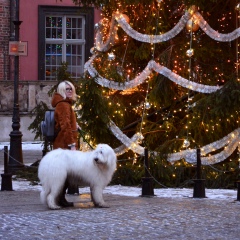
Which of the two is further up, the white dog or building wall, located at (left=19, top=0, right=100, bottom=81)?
building wall, located at (left=19, top=0, right=100, bottom=81)

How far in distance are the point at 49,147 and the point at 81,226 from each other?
10.1 metres

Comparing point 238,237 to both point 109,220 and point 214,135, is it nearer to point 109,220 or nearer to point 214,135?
point 109,220

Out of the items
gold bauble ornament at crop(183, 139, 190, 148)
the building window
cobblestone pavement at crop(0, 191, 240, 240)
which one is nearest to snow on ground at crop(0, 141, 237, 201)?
cobblestone pavement at crop(0, 191, 240, 240)

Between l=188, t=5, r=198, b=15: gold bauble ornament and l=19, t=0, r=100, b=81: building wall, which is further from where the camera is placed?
l=19, t=0, r=100, b=81: building wall

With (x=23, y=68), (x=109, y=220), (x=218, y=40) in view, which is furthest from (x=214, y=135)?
(x=23, y=68)

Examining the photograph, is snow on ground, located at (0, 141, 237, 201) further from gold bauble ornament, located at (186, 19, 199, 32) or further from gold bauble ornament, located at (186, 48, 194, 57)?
gold bauble ornament, located at (186, 19, 199, 32)

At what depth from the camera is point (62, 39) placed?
123 feet

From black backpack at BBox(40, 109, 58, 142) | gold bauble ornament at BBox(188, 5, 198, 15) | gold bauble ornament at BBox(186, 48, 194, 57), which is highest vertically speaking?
gold bauble ornament at BBox(188, 5, 198, 15)

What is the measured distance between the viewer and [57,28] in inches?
1489

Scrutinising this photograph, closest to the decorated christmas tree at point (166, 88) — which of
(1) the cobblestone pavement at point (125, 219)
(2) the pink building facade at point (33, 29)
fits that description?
(1) the cobblestone pavement at point (125, 219)

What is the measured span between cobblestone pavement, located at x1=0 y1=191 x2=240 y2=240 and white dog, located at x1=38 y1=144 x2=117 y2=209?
0.24m

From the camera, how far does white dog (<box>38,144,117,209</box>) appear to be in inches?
529

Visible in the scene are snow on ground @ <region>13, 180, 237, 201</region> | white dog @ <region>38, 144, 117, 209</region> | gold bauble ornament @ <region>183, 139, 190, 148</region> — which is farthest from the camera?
gold bauble ornament @ <region>183, 139, 190, 148</region>

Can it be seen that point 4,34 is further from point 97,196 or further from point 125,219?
point 125,219
